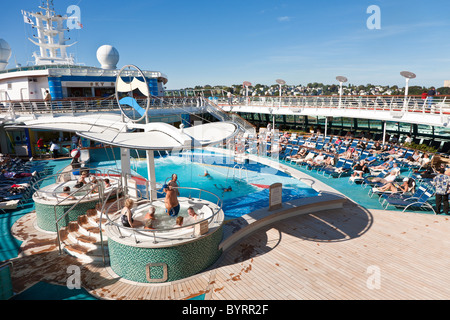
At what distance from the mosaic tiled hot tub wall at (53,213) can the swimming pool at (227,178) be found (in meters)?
2.43

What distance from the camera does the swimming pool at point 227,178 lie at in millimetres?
10195

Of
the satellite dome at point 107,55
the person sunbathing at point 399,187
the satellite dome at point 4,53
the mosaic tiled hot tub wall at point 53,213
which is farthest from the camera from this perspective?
the satellite dome at point 107,55

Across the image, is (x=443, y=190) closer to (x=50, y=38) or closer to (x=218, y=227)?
(x=218, y=227)

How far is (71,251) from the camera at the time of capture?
638cm

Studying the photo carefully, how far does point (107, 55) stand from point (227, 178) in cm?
2246

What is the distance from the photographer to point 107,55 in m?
28.0

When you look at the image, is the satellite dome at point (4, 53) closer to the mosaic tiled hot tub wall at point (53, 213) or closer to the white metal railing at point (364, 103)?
the white metal railing at point (364, 103)

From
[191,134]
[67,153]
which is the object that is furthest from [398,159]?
[67,153]

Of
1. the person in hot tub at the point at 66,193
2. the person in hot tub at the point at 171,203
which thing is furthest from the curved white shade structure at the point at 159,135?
the person in hot tub at the point at 66,193

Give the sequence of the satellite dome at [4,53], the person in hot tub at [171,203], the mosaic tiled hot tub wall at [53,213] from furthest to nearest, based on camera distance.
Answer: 1. the satellite dome at [4,53]
2. the mosaic tiled hot tub wall at [53,213]
3. the person in hot tub at [171,203]

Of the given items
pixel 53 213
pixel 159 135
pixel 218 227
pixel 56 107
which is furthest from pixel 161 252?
pixel 56 107

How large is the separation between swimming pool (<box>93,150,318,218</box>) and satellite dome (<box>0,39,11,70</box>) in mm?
18991
